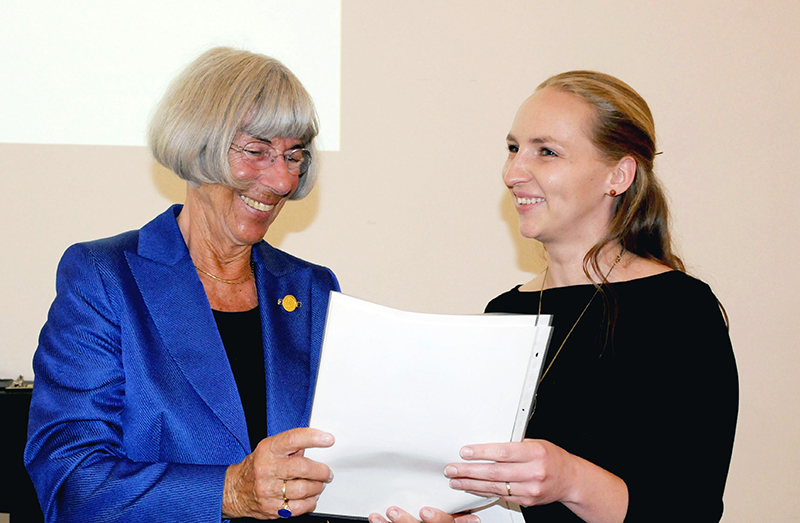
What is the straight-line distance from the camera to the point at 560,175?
1.79 meters

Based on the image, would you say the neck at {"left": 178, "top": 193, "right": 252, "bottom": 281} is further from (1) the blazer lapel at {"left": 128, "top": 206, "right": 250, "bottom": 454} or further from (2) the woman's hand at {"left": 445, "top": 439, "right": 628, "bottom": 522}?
(2) the woman's hand at {"left": 445, "top": 439, "right": 628, "bottom": 522}

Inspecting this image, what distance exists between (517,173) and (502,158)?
4.22 feet

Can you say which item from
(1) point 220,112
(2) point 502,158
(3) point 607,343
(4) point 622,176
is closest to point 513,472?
(3) point 607,343

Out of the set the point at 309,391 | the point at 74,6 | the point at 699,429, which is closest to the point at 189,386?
the point at 309,391

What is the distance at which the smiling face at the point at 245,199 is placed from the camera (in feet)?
5.74

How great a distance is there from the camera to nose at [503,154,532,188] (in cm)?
184

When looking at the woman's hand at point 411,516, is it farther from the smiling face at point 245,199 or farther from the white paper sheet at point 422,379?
the smiling face at point 245,199

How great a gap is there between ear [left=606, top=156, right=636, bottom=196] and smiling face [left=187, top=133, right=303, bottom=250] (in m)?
0.80

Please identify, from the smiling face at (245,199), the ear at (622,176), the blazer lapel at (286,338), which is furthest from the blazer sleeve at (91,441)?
the ear at (622,176)

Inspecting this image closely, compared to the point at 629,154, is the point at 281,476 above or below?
below

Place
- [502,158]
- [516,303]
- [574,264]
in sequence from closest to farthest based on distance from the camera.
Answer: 1. [574,264]
2. [516,303]
3. [502,158]

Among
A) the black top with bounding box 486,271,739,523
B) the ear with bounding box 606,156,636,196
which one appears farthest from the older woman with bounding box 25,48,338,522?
the ear with bounding box 606,156,636,196

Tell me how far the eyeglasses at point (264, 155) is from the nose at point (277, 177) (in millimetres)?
10

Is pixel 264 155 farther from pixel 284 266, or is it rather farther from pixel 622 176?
pixel 622 176
